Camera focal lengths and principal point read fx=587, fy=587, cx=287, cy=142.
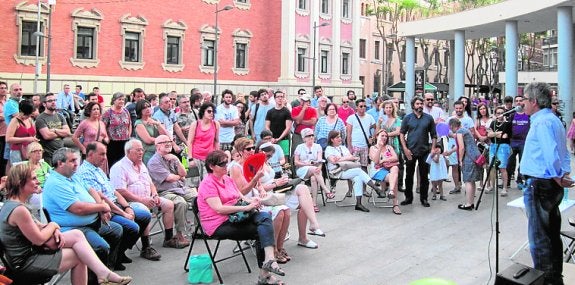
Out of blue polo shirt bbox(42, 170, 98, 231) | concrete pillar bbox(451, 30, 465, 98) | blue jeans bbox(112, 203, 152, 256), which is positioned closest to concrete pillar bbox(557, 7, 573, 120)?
concrete pillar bbox(451, 30, 465, 98)

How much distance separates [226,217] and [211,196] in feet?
0.92

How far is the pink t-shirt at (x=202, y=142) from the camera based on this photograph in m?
9.80

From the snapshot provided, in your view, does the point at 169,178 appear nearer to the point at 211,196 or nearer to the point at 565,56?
the point at 211,196

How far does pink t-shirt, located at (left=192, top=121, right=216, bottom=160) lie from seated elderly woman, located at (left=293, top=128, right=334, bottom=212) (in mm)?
1509

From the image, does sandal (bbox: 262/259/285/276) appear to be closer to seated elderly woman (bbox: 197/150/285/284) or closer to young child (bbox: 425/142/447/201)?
seated elderly woman (bbox: 197/150/285/284)

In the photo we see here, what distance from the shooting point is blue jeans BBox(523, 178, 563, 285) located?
5.67 meters

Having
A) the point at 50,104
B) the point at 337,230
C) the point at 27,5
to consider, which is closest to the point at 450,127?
the point at 337,230

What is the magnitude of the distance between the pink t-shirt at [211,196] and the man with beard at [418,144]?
188 inches

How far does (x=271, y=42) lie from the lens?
42.2m

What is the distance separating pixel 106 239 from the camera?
6277 mm

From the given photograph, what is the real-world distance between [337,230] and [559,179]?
12.2 ft

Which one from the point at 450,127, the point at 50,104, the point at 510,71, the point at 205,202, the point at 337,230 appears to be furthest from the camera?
the point at 510,71

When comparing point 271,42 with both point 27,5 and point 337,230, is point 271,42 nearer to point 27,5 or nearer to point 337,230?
point 27,5

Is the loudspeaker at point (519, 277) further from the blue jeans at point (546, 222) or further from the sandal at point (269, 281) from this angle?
the sandal at point (269, 281)
